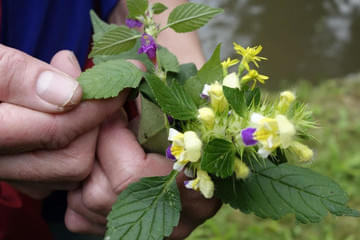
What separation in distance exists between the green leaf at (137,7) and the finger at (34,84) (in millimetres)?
166

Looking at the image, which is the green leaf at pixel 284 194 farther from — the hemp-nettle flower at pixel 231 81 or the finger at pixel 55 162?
the finger at pixel 55 162

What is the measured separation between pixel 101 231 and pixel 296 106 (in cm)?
61

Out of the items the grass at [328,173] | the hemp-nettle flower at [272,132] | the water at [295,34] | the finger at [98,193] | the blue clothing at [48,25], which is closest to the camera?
the hemp-nettle flower at [272,132]

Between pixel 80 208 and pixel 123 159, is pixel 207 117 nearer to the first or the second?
pixel 123 159

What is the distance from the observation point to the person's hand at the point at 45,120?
745 millimetres

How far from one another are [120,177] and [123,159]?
0.04 m

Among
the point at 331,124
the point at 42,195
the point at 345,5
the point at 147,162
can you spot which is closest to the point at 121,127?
the point at 147,162

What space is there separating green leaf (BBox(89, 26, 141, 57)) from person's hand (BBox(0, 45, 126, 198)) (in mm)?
77

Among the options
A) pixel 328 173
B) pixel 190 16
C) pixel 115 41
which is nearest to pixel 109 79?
pixel 115 41

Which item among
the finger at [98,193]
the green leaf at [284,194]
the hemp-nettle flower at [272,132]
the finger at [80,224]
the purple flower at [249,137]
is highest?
the hemp-nettle flower at [272,132]

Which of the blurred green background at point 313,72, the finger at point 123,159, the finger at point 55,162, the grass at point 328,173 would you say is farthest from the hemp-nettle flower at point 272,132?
the blurred green background at point 313,72

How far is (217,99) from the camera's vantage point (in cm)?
65

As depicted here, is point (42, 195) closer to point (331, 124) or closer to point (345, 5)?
point (331, 124)

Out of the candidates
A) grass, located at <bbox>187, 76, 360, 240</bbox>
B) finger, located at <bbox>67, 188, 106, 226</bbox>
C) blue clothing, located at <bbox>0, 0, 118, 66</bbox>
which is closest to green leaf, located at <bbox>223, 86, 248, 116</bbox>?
finger, located at <bbox>67, 188, 106, 226</bbox>
